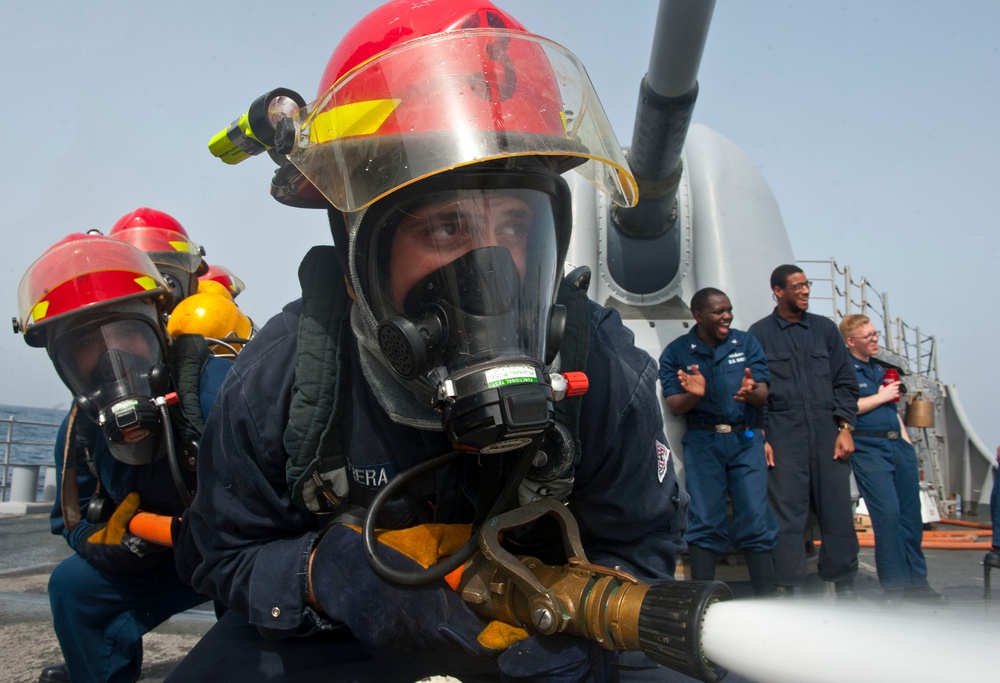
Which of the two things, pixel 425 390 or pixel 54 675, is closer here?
pixel 425 390

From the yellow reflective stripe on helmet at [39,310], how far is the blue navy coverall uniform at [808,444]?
369cm

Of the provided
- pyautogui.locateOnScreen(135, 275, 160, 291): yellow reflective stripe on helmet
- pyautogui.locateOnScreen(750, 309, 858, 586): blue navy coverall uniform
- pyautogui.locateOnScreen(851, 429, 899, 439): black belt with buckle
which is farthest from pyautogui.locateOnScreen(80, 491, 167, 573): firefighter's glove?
pyautogui.locateOnScreen(851, 429, 899, 439): black belt with buckle

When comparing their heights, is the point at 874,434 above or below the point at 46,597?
above

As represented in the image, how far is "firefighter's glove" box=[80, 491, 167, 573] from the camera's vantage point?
100 inches

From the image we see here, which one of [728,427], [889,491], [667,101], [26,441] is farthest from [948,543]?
[26,441]

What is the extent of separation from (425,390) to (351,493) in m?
0.36

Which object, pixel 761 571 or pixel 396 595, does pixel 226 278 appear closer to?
pixel 761 571

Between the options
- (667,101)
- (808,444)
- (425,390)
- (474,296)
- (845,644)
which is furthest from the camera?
(808,444)

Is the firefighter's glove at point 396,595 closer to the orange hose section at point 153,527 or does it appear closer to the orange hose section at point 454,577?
the orange hose section at point 454,577

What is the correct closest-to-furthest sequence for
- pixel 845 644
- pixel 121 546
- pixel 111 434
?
1. pixel 845 644
2. pixel 111 434
3. pixel 121 546

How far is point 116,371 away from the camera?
2617mm

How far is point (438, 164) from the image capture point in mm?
1423

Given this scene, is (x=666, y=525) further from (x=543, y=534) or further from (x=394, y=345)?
(x=394, y=345)

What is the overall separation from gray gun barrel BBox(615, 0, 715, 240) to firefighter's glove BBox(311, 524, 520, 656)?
2.53 metres
